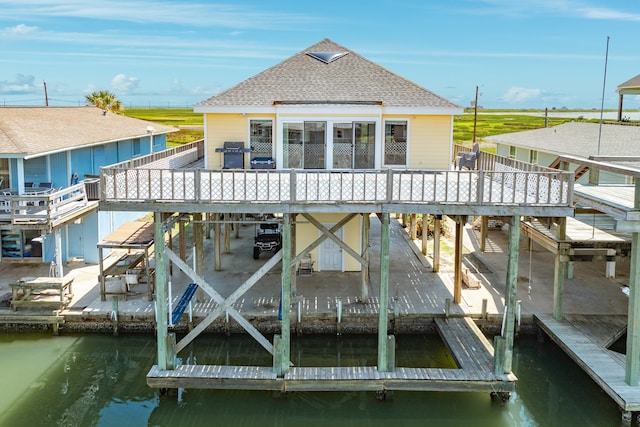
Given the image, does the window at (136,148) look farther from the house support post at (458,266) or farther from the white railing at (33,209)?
the house support post at (458,266)

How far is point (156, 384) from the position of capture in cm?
1359

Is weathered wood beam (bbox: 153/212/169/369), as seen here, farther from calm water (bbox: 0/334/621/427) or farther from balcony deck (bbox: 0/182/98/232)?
balcony deck (bbox: 0/182/98/232)

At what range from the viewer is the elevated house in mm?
13383

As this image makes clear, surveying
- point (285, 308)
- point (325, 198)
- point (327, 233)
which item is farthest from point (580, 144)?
point (285, 308)

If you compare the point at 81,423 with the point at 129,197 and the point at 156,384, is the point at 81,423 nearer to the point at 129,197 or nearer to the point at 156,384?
the point at 156,384

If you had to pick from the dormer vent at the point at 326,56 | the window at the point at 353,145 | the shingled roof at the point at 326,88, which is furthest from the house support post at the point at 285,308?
the dormer vent at the point at 326,56

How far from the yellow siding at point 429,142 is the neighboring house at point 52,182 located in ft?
35.9

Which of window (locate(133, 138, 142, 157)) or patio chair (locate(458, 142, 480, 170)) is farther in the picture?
window (locate(133, 138, 142, 157))

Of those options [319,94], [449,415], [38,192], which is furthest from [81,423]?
[319,94]

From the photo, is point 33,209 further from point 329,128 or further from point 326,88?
point 326,88

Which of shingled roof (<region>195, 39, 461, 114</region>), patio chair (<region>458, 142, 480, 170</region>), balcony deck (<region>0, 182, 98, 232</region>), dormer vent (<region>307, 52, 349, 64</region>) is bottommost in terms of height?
balcony deck (<region>0, 182, 98, 232</region>)

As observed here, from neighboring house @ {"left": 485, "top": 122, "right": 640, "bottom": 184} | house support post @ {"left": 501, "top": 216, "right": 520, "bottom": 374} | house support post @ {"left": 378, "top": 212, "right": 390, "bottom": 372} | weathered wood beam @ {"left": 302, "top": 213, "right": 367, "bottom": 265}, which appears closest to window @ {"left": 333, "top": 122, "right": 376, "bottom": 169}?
weathered wood beam @ {"left": 302, "top": 213, "right": 367, "bottom": 265}

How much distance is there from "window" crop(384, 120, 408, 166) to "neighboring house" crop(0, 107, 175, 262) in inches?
397

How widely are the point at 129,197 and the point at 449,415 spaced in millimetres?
8985
